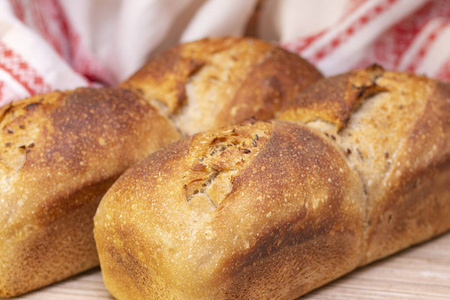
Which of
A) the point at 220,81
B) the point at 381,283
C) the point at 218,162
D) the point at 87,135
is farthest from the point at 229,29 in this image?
the point at 381,283

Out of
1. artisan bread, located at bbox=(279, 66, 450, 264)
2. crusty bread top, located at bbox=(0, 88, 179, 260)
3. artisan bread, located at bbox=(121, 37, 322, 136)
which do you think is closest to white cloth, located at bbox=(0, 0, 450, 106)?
artisan bread, located at bbox=(121, 37, 322, 136)

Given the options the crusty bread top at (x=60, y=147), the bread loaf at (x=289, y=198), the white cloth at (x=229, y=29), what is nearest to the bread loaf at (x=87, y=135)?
the crusty bread top at (x=60, y=147)

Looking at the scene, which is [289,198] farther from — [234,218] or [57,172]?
[57,172]

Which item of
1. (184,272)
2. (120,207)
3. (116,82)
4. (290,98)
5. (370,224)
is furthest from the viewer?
(116,82)

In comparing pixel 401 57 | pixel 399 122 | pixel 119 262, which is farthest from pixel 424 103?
pixel 119 262

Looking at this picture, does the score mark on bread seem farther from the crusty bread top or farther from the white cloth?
the white cloth

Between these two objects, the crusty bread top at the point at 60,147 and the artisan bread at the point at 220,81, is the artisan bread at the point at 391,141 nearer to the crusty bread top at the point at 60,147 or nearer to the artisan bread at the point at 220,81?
the artisan bread at the point at 220,81

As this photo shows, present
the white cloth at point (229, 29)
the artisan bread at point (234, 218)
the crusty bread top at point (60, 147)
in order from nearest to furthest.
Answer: the artisan bread at point (234, 218), the crusty bread top at point (60, 147), the white cloth at point (229, 29)

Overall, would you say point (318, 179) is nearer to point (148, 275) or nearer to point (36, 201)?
point (148, 275)
